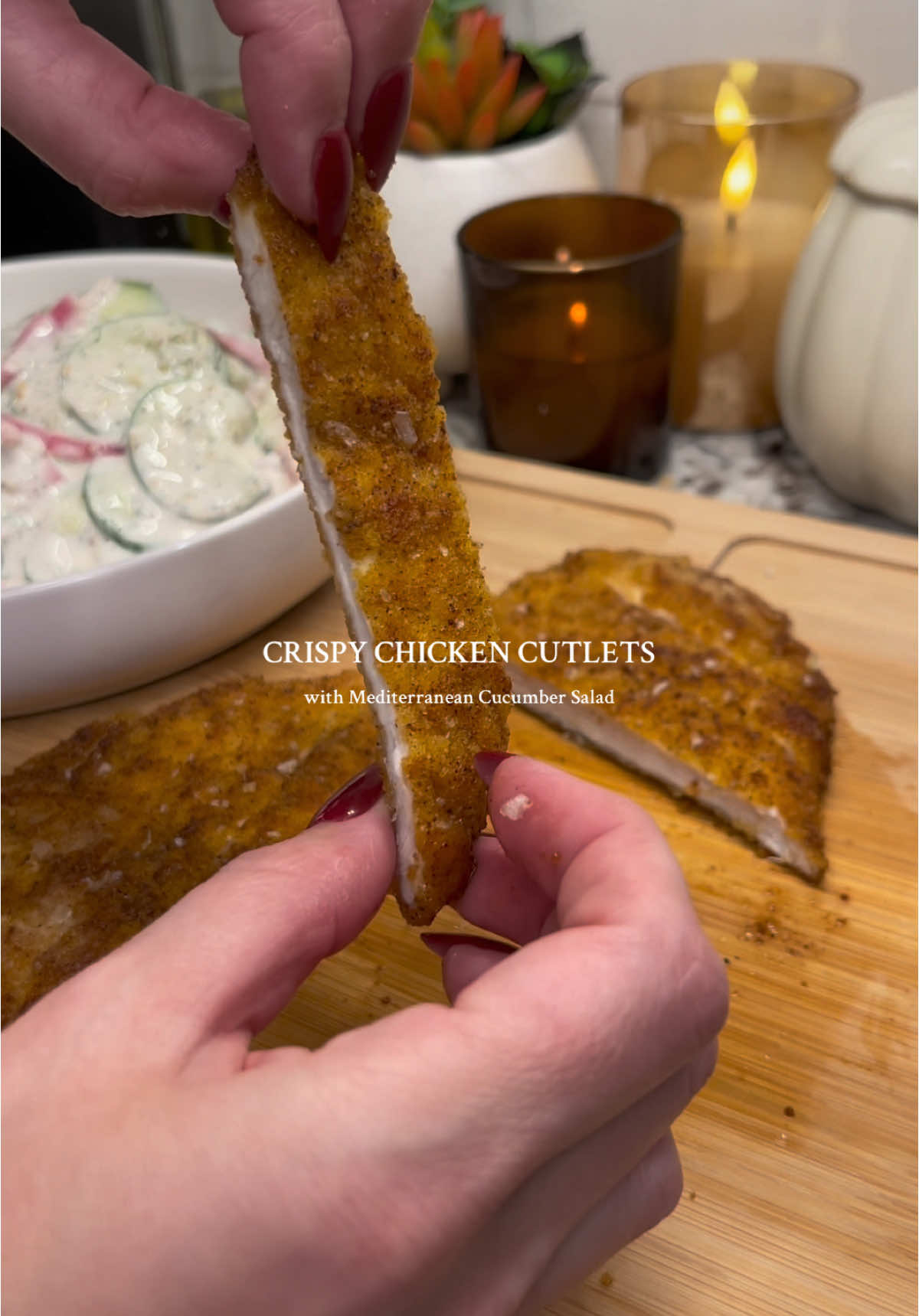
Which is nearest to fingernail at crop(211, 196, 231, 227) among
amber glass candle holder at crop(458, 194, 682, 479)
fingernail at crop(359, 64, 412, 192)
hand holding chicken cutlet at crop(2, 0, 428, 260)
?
hand holding chicken cutlet at crop(2, 0, 428, 260)

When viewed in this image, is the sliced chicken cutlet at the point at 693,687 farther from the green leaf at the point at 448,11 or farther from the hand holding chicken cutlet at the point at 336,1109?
the green leaf at the point at 448,11

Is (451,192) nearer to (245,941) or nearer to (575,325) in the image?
(575,325)

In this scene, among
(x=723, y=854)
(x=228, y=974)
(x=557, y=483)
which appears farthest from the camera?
(x=557, y=483)

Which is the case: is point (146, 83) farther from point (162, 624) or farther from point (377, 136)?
point (162, 624)

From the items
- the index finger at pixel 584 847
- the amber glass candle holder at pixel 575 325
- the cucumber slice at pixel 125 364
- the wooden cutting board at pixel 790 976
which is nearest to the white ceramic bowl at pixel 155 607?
the wooden cutting board at pixel 790 976

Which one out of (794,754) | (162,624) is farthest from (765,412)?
(162,624)

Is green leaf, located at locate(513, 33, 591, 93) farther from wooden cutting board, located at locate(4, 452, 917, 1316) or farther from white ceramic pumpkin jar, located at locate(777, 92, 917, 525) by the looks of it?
wooden cutting board, located at locate(4, 452, 917, 1316)
